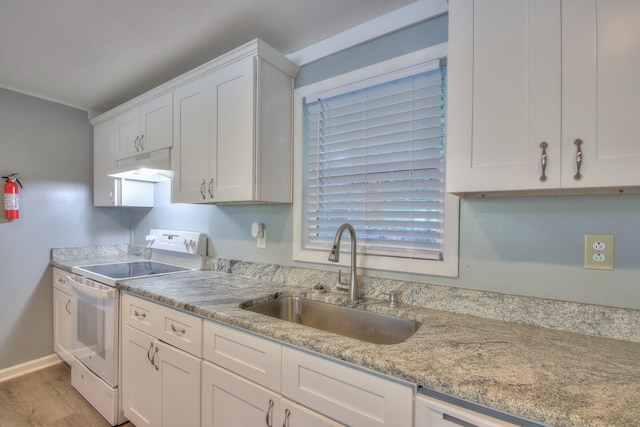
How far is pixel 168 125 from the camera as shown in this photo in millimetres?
2143

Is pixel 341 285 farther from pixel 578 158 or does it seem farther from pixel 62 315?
pixel 62 315

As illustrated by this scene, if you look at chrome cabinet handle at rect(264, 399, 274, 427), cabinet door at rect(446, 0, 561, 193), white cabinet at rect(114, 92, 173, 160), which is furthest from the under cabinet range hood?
cabinet door at rect(446, 0, 561, 193)

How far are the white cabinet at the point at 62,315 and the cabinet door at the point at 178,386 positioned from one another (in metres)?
1.39

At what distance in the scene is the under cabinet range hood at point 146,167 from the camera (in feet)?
7.08

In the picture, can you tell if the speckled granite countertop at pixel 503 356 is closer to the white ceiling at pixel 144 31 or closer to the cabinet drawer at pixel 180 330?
the cabinet drawer at pixel 180 330

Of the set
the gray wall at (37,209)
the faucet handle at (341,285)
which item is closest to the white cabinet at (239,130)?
the faucet handle at (341,285)

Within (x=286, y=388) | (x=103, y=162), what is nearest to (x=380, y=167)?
(x=286, y=388)

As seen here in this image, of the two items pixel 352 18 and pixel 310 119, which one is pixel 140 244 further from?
pixel 352 18

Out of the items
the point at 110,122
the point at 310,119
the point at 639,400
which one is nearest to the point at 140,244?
the point at 110,122

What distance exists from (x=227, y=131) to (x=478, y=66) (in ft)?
4.25

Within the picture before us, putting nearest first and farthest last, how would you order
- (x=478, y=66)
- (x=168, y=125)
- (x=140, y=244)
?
(x=478, y=66) → (x=168, y=125) → (x=140, y=244)

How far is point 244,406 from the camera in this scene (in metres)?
1.26

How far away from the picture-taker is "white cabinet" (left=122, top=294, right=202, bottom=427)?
4.86ft

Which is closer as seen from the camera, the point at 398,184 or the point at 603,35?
the point at 603,35
